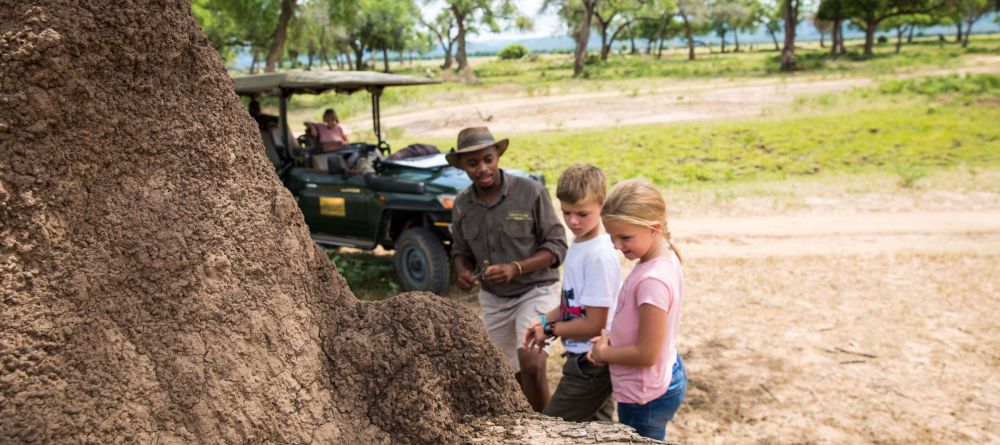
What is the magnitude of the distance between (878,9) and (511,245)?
143ft

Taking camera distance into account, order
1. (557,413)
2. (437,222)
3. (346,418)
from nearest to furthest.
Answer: (346,418)
(557,413)
(437,222)

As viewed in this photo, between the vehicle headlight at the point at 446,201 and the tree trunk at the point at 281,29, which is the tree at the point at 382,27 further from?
the vehicle headlight at the point at 446,201

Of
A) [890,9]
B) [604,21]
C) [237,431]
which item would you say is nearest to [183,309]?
[237,431]

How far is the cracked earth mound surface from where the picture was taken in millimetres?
1854

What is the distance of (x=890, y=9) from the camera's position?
41.4m

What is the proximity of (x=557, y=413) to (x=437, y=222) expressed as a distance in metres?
4.32

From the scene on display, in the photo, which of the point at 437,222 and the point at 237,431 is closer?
the point at 237,431

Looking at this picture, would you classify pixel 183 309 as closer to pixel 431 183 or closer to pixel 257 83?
pixel 431 183

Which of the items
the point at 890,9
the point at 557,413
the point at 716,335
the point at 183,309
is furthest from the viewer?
the point at 890,9

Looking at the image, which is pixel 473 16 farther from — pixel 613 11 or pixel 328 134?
pixel 328 134

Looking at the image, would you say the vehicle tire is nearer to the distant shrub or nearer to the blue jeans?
the blue jeans

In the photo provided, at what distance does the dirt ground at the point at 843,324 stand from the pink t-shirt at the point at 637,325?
1.86 m

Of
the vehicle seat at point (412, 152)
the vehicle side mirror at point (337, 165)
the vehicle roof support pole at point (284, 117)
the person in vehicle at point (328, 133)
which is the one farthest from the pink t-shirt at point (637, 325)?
the person in vehicle at point (328, 133)

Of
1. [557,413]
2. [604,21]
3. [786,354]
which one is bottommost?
[786,354]
